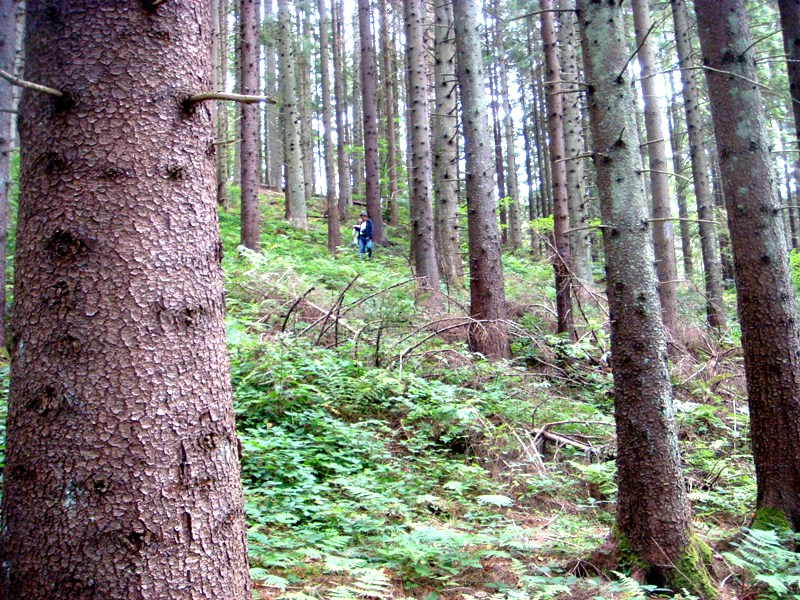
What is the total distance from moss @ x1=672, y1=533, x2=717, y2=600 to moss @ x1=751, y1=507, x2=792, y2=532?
88 centimetres

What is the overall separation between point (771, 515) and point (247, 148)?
46.5ft

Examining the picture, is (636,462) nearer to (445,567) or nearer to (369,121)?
(445,567)

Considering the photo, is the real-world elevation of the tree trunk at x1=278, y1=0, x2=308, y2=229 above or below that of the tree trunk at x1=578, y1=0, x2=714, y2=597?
above

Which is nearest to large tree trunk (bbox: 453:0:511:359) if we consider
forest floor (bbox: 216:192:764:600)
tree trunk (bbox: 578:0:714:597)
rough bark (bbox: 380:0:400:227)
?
forest floor (bbox: 216:192:764:600)

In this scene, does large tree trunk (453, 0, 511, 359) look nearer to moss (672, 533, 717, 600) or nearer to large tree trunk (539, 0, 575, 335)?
large tree trunk (539, 0, 575, 335)

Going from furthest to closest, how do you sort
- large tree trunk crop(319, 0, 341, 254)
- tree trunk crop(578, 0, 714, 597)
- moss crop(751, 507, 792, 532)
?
large tree trunk crop(319, 0, 341, 254), moss crop(751, 507, 792, 532), tree trunk crop(578, 0, 714, 597)

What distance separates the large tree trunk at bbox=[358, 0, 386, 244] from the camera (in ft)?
64.1

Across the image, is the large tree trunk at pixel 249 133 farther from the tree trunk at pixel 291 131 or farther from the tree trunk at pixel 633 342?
the tree trunk at pixel 633 342

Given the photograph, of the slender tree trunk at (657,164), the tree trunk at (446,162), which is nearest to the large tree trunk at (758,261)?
the tree trunk at (446,162)

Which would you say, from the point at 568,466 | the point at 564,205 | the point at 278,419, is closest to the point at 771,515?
the point at 568,466

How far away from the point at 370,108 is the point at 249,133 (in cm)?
→ 596

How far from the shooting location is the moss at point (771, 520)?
14.7 ft

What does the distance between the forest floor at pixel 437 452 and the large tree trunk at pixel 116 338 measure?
121cm

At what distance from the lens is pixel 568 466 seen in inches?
254
